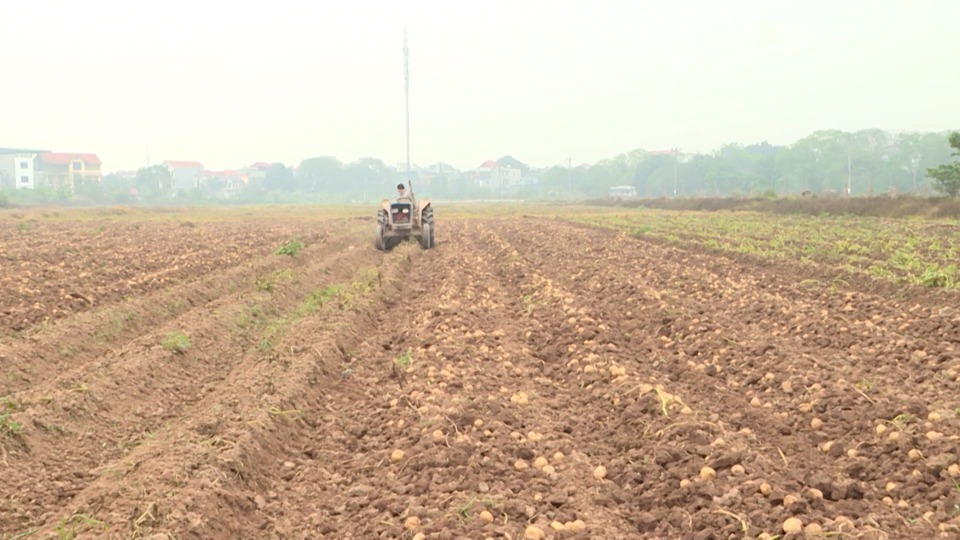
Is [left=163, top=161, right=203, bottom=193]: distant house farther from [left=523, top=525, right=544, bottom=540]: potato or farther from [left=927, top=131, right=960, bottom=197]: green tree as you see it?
[left=523, top=525, right=544, bottom=540]: potato

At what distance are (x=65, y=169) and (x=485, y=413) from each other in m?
130

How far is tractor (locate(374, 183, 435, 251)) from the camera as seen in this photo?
22234mm

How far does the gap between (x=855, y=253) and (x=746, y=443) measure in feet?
41.3

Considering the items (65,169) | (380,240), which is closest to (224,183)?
(65,169)

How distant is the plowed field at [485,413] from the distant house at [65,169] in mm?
115768

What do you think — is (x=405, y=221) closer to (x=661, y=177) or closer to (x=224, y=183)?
(x=661, y=177)

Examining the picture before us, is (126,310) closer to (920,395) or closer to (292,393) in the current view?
(292,393)

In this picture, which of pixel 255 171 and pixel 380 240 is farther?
pixel 255 171

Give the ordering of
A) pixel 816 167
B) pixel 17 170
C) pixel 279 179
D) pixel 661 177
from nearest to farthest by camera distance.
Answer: pixel 816 167 < pixel 17 170 < pixel 661 177 < pixel 279 179

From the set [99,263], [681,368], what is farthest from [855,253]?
[99,263]

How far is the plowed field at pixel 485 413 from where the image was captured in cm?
458

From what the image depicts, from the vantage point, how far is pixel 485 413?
20.7 ft

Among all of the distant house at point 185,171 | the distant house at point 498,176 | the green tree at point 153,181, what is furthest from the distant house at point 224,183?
the distant house at point 498,176

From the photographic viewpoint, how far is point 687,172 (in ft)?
357
